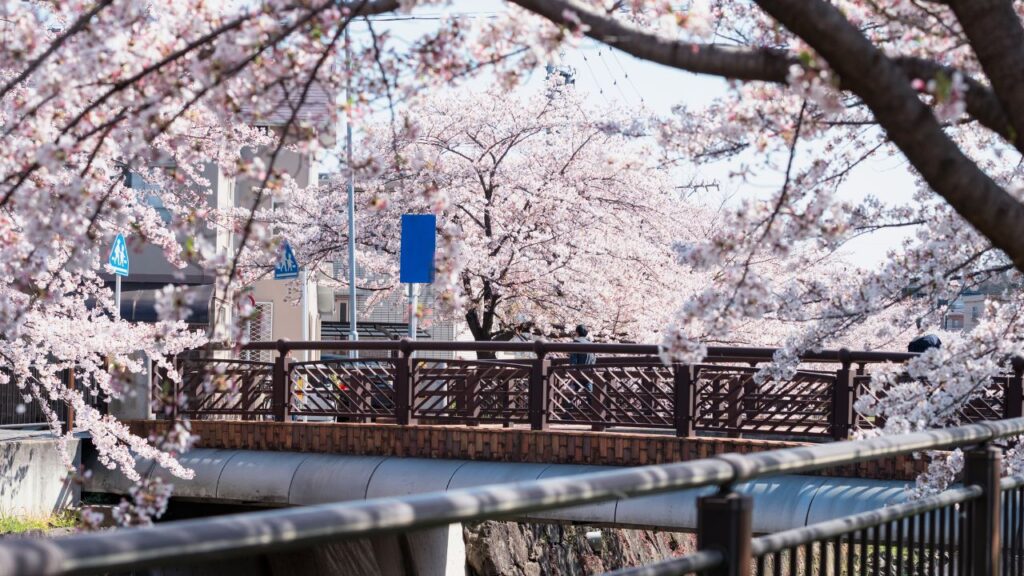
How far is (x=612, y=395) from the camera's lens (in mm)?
14508

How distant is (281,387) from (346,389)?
84 centimetres

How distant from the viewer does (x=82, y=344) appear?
13492mm

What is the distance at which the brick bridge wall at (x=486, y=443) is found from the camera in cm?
1295

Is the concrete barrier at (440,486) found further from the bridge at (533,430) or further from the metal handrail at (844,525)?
the metal handrail at (844,525)

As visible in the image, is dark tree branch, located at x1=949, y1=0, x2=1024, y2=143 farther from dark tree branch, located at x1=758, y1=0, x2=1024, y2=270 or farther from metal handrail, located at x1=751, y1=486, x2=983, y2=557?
metal handrail, located at x1=751, y1=486, x2=983, y2=557

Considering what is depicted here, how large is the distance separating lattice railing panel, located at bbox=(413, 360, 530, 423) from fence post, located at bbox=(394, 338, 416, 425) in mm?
91

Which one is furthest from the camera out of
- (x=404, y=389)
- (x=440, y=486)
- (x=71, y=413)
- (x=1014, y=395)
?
(x=71, y=413)

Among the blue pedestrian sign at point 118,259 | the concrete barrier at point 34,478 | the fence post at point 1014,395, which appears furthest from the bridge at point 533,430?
the blue pedestrian sign at point 118,259

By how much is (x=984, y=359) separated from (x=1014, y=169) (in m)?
1.33

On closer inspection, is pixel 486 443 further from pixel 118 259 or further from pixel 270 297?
pixel 270 297

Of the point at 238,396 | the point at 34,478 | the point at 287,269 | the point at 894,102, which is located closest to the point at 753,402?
the point at 238,396

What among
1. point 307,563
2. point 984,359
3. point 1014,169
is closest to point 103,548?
point 984,359

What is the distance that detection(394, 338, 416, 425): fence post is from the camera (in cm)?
1532

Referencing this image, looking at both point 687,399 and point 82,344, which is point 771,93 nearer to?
point 687,399
